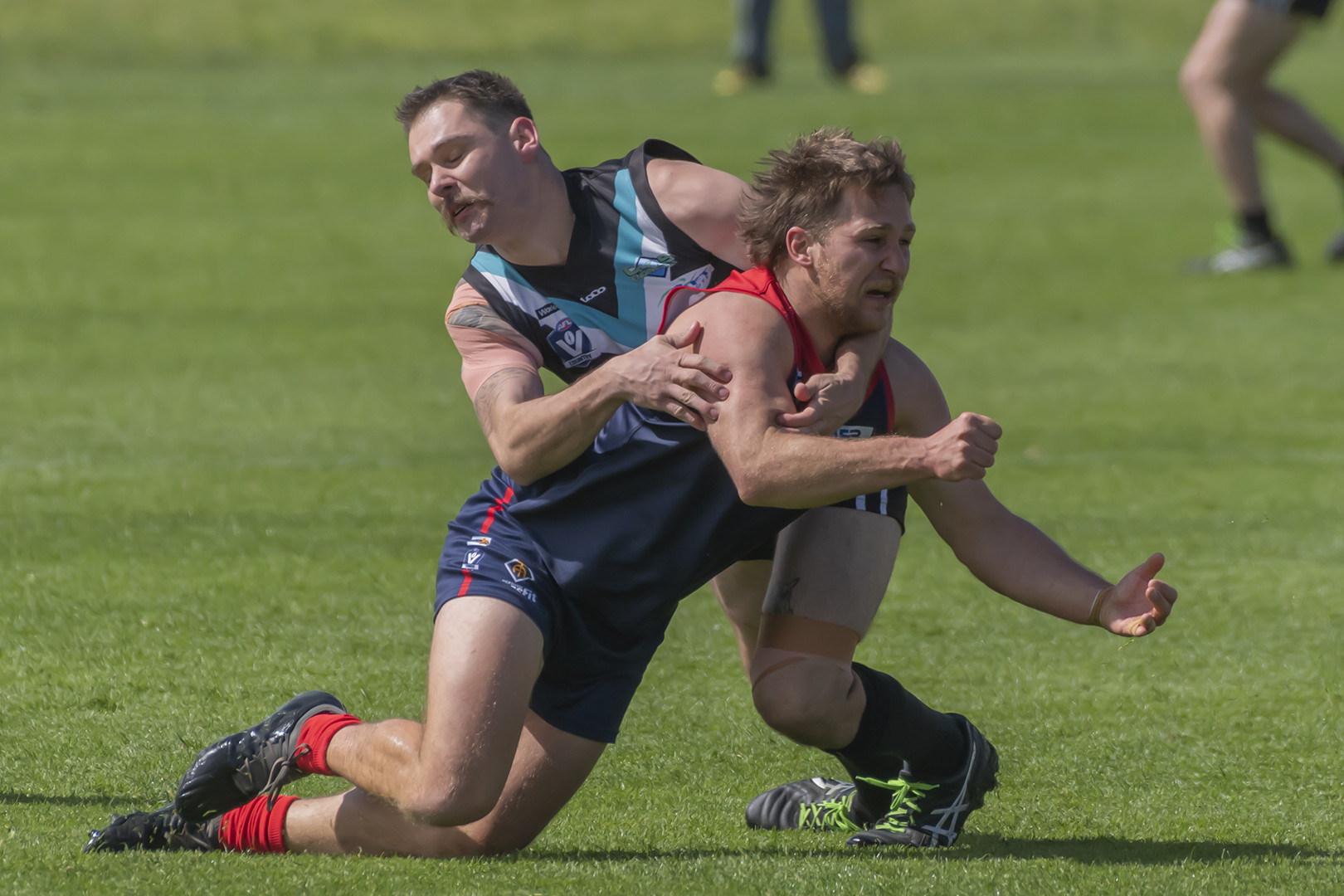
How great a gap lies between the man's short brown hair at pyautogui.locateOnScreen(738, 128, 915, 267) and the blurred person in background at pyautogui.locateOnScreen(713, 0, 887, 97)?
13975 millimetres

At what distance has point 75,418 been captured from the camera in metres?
9.01

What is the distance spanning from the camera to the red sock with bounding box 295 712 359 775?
13.4 feet

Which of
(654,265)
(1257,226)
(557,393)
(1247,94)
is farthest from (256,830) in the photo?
(1257,226)

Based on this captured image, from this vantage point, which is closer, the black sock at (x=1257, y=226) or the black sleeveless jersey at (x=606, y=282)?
the black sleeveless jersey at (x=606, y=282)

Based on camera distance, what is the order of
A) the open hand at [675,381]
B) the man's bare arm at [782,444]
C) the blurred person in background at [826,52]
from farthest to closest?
the blurred person in background at [826,52] < the open hand at [675,381] < the man's bare arm at [782,444]

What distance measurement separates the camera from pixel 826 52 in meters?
18.8

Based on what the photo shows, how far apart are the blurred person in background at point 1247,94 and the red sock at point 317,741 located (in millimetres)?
8464

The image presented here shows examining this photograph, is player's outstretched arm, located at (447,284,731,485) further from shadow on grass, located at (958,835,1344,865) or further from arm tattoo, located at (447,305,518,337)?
shadow on grass, located at (958,835,1344,865)

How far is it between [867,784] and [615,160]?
5.41ft

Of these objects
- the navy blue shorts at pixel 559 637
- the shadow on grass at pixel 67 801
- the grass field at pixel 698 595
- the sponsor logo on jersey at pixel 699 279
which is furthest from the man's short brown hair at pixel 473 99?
the shadow on grass at pixel 67 801

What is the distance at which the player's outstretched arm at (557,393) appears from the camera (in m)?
3.70

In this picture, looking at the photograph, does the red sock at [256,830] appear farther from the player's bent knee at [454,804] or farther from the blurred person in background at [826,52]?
the blurred person in background at [826,52]

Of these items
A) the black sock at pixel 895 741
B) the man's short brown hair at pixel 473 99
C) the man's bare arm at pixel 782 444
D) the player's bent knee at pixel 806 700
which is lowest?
the black sock at pixel 895 741

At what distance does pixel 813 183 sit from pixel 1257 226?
885 centimetres
